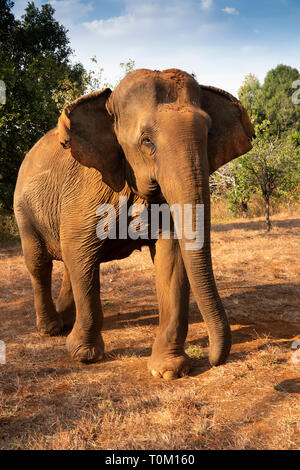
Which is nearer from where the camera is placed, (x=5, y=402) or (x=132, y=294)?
(x=5, y=402)

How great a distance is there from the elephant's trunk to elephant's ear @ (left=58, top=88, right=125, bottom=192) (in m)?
0.88

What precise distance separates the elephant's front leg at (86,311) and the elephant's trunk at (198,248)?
4.88 ft

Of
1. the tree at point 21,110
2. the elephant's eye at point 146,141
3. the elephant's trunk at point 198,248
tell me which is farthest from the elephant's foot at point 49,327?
the tree at point 21,110

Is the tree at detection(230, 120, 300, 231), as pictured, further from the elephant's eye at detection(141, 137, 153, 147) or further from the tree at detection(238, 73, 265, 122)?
the tree at detection(238, 73, 265, 122)

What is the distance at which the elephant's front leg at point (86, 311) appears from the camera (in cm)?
445

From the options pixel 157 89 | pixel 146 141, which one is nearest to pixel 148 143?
pixel 146 141

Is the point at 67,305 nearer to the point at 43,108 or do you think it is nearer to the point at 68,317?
the point at 68,317

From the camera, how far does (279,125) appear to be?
37.4 m

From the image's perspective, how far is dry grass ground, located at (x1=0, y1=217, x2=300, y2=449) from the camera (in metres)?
3.08

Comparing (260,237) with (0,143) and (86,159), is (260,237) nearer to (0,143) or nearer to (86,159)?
(0,143)

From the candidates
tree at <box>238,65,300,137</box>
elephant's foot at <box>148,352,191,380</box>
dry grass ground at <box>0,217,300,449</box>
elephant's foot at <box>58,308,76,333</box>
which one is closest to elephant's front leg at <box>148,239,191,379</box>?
elephant's foot at <box>148,352,191,380</box>
